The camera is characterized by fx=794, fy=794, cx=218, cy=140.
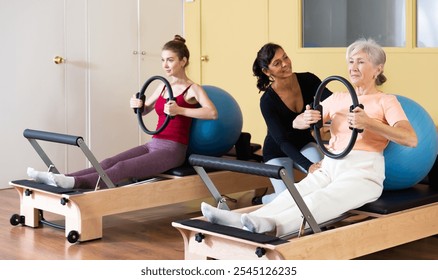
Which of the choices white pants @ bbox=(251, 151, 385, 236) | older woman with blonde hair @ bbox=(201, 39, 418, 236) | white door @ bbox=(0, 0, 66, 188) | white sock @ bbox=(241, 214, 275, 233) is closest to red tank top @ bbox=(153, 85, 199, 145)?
older woman with blonde hair @ bbox=(201, 39, 418, 236)

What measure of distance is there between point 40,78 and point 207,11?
5.29 feet

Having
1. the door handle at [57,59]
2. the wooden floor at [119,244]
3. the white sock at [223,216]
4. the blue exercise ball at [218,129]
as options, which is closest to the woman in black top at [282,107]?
the blue exercise ball at [218,129]

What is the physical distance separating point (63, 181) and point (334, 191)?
165 centimetres

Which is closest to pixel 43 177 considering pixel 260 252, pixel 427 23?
pixel 260 252

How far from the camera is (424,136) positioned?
155 inches

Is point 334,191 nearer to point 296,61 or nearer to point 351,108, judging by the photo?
point 351,108

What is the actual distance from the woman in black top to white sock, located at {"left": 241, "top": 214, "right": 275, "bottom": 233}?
3.16 feet

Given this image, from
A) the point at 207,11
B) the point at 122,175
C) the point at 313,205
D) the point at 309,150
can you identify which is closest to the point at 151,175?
the point at 122,175

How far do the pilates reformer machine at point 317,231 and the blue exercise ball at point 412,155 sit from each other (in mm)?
45

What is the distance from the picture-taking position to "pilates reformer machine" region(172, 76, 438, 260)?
10.8ft

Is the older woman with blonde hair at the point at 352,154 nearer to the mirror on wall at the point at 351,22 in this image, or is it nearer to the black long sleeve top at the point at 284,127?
the black long sleeve top at the point at 284,127

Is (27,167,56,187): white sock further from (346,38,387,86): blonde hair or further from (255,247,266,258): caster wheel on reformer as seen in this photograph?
(346,38,387,86): blonde hair

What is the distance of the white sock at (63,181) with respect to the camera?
4499mm

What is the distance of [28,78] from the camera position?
6176 mm
